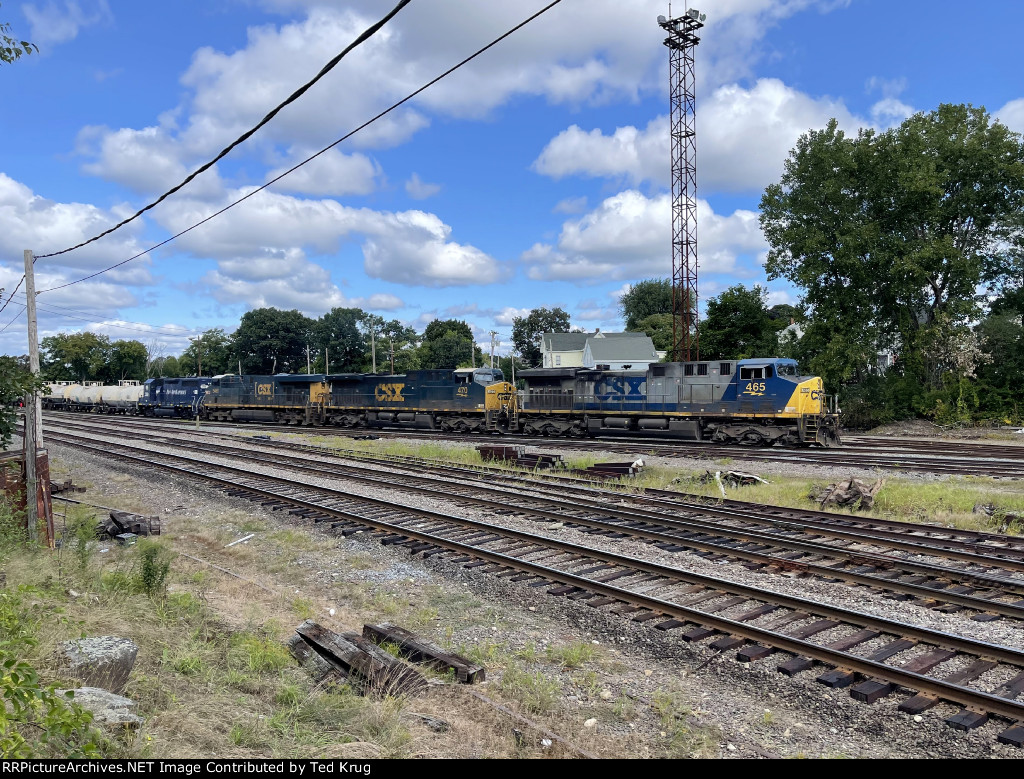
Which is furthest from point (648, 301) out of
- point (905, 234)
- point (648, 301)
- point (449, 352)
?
point (905, 234)

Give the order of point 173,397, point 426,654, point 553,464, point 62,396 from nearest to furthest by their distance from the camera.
→ point 426,654, point 553,464, point 173,397, point 62,396

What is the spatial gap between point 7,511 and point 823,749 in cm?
1041

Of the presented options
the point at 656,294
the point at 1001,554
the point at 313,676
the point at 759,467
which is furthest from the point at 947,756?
the point at 656,294

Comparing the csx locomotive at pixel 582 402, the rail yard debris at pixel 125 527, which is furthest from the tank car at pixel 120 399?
the rail yard debris at pixel 125 527

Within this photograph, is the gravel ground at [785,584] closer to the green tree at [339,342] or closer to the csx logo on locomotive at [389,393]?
the csx logo on locomotive at [389,393]

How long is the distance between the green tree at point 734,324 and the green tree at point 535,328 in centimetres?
5194

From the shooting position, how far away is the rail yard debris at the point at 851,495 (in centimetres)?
1270

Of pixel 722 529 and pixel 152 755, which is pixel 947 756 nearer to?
pixel 152 755

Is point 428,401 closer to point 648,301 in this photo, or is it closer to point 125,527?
point 125,527

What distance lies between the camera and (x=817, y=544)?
922cm

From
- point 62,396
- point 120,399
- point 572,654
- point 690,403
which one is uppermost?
point 62,396

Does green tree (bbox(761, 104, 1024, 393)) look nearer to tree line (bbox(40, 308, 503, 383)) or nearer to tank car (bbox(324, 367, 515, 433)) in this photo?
tank car (bbox(324, 367, 515, 433))

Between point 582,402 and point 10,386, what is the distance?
21.2 meters

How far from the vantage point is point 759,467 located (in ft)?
59.2
